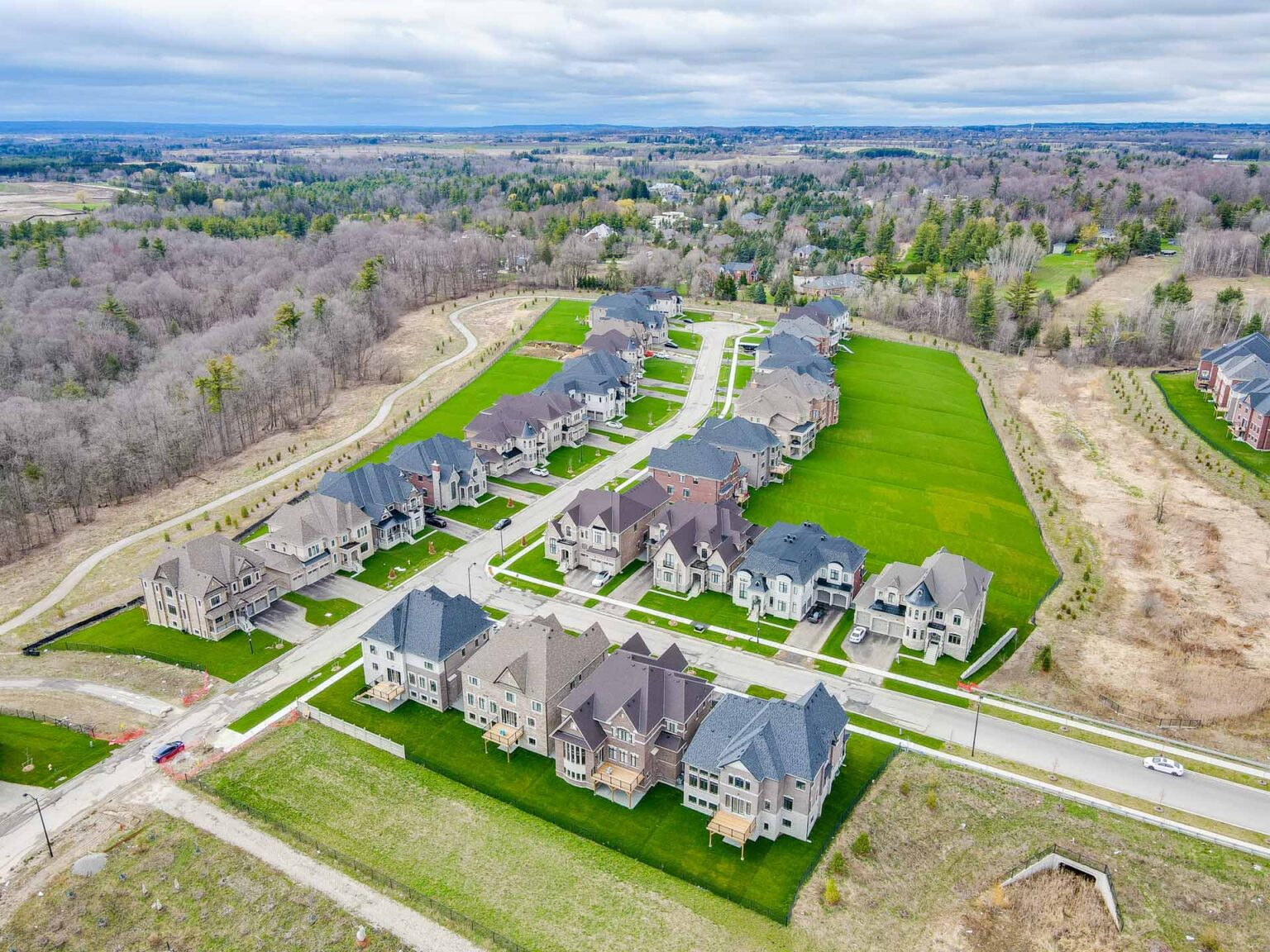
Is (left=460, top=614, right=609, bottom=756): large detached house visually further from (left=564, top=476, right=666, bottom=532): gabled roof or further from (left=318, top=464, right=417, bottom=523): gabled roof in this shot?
(left=318, top=464, right=417, bottom=523): gabled roof

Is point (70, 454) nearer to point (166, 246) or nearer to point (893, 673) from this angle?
point (893, 673)

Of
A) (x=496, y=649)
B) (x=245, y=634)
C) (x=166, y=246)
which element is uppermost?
(x=166, y=246)

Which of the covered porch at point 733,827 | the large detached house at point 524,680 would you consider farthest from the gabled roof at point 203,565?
the covered porch at point 733,827

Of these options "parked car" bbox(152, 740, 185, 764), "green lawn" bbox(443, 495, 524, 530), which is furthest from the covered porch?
"green lawn" bbox(443, 495, 524, 530)

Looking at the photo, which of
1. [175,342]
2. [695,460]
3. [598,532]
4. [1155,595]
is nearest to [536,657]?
[598,532]

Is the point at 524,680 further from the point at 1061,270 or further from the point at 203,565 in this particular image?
the point at 1061,270

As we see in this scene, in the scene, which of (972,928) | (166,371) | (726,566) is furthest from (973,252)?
(972,928)
